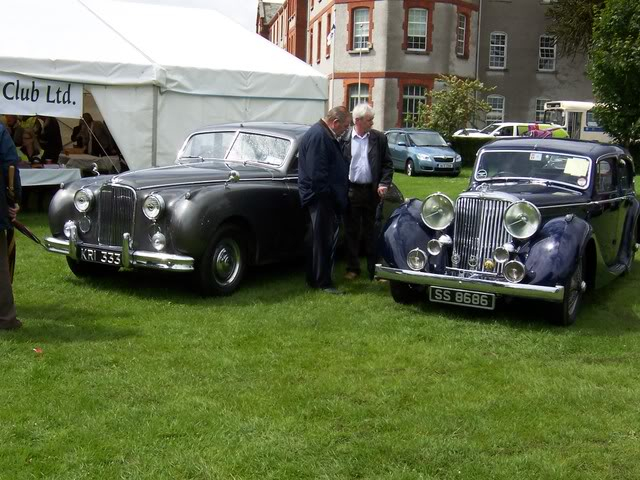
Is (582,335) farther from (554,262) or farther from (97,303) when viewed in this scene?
(97,303)

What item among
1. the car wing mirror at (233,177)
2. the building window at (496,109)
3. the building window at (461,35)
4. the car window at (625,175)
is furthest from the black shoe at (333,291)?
the building window at (496,109)

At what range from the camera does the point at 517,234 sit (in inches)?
266

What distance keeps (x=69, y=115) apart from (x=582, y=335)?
9057mm

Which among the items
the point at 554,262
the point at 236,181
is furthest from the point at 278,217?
the point at 554,262

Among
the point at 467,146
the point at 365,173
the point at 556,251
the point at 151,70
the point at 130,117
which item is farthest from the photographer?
the point at 467,146

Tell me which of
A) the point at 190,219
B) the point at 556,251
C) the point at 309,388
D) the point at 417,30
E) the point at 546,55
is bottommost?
the point at 309,388

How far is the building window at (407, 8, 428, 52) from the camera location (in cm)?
3681

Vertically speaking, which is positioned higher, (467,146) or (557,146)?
(467,146)

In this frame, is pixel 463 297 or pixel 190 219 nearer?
pixel 463 297

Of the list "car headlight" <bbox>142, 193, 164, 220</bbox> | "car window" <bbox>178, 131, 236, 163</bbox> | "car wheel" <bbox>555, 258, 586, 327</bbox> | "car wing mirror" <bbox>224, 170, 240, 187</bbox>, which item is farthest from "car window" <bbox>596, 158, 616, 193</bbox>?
"car headlight" <bbox>142, 193, 164, 220</bbox>

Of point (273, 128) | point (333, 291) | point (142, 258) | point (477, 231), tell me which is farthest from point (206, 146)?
point (477, 231)

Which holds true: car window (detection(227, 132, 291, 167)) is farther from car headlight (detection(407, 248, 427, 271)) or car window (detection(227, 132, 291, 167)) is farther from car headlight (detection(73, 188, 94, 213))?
car headlight (detection(407, 248, 427, 271))

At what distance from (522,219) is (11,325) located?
4287mm

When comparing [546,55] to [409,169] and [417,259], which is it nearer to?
[409,169]
